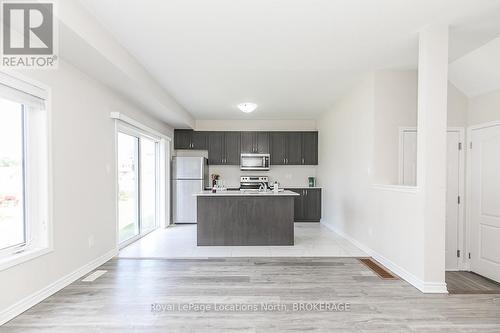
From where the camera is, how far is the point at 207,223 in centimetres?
481

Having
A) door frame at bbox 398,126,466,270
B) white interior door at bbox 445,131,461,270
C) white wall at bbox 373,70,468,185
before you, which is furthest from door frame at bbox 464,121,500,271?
white wall at bbox 373,70,468,185

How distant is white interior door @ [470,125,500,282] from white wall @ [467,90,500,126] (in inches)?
5.1

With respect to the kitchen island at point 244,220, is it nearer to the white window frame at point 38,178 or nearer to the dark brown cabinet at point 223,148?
the white window frame at point 38,178

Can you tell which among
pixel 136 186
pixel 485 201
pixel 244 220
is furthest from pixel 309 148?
pixel 136 186

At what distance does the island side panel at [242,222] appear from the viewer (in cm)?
481

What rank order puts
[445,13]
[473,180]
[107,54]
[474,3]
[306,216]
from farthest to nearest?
[306,216] → [473,180] → [107,54] → [445,13] → [474,3]

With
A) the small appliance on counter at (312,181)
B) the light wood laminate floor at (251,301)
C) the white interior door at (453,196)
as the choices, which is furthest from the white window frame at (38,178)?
the small appliance on counter at (312,181)

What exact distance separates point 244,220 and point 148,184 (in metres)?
2.47

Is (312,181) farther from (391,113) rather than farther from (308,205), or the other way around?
(391,113)

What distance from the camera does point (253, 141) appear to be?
24.8 feet

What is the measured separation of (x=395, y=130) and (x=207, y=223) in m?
3.25

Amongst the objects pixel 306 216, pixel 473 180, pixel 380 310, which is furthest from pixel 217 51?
pixel 306 216

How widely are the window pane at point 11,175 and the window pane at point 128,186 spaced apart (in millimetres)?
1892

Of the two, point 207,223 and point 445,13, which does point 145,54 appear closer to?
point 207,223
